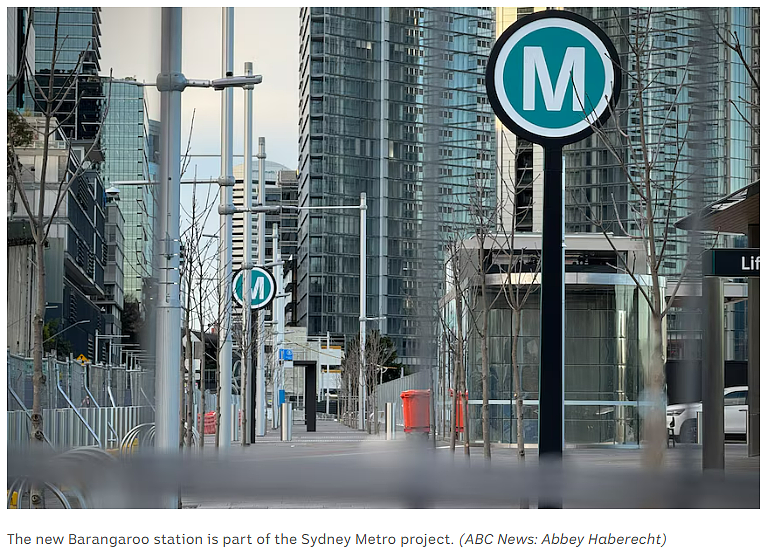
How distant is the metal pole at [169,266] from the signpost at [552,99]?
2.09 meters

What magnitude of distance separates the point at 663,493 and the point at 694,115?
4.15 ft

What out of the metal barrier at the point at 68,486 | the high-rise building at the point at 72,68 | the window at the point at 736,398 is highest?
the high-rise building at the point at 72,68

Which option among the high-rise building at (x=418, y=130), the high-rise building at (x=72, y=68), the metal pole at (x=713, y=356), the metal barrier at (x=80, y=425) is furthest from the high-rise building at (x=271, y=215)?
the high-rise building at (x=418, y=130)

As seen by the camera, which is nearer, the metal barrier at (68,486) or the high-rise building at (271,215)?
the metal barrier at (68,486)

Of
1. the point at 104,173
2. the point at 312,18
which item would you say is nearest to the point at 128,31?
the point at 312,18

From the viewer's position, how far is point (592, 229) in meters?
9.23

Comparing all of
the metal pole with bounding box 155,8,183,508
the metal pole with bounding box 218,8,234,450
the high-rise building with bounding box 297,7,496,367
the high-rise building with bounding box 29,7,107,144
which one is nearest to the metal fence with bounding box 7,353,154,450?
the metal pole with bounding box 155,8,183,508

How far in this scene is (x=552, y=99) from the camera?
3936mm

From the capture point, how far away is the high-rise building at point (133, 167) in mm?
5465

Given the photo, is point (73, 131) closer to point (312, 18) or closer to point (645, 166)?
point (312, 18)

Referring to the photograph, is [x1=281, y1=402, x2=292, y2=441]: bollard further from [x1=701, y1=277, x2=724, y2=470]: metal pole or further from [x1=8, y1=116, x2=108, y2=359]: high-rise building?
[x1=8, y1=116, x2=108, y2=359]: high-rise building

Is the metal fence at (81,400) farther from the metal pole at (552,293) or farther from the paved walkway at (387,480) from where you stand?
the metal pole at (552,293)

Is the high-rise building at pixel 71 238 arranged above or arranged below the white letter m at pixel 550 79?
below

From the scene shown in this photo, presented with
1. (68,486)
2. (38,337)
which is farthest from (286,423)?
(68,486)
